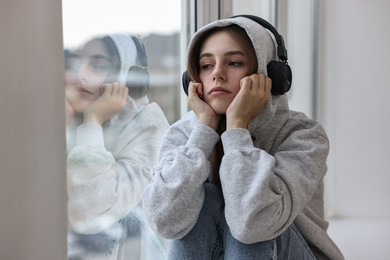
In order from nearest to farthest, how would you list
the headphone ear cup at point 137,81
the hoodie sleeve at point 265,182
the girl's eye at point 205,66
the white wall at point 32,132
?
the white wall at point 32,132, the hoodie sleeve at point 265,182, the girl's eye at point 205,66, the headphone ear cup at point 137,81

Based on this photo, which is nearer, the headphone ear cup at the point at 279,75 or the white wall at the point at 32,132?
the white wall at the point at 32,132

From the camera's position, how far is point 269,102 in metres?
1.37

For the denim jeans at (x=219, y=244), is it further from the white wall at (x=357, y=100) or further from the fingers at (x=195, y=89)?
the white wall at (x=357, y=100)

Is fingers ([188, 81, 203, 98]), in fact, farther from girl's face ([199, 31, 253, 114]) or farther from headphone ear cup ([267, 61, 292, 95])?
headphone ear cup ([267, 61, 292, 95])

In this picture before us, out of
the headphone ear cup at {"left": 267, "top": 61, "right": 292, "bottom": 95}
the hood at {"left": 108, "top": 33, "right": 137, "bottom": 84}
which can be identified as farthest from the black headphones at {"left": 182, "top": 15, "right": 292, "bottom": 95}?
the hood at {"left": 108, "top": 33, "right": 137, "bottom": 84}

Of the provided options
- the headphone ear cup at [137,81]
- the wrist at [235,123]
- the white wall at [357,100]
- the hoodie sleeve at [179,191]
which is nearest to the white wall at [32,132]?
the hoodie sleeve at [179,191]

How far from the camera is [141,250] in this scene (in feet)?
5.22

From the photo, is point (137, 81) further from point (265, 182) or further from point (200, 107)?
point (265, 182)

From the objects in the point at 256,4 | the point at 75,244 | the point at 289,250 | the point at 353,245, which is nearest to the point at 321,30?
the point at 256,4

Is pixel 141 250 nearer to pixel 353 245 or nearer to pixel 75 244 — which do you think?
pixel 75 244

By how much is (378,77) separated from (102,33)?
5.10 feet

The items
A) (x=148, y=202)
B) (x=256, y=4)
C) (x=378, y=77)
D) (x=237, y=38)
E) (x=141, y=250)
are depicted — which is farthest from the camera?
(x=378, y=77)

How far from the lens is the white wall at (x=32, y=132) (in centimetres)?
89

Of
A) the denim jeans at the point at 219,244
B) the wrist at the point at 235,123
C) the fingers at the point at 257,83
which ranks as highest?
the fingers at the point at 257,83
